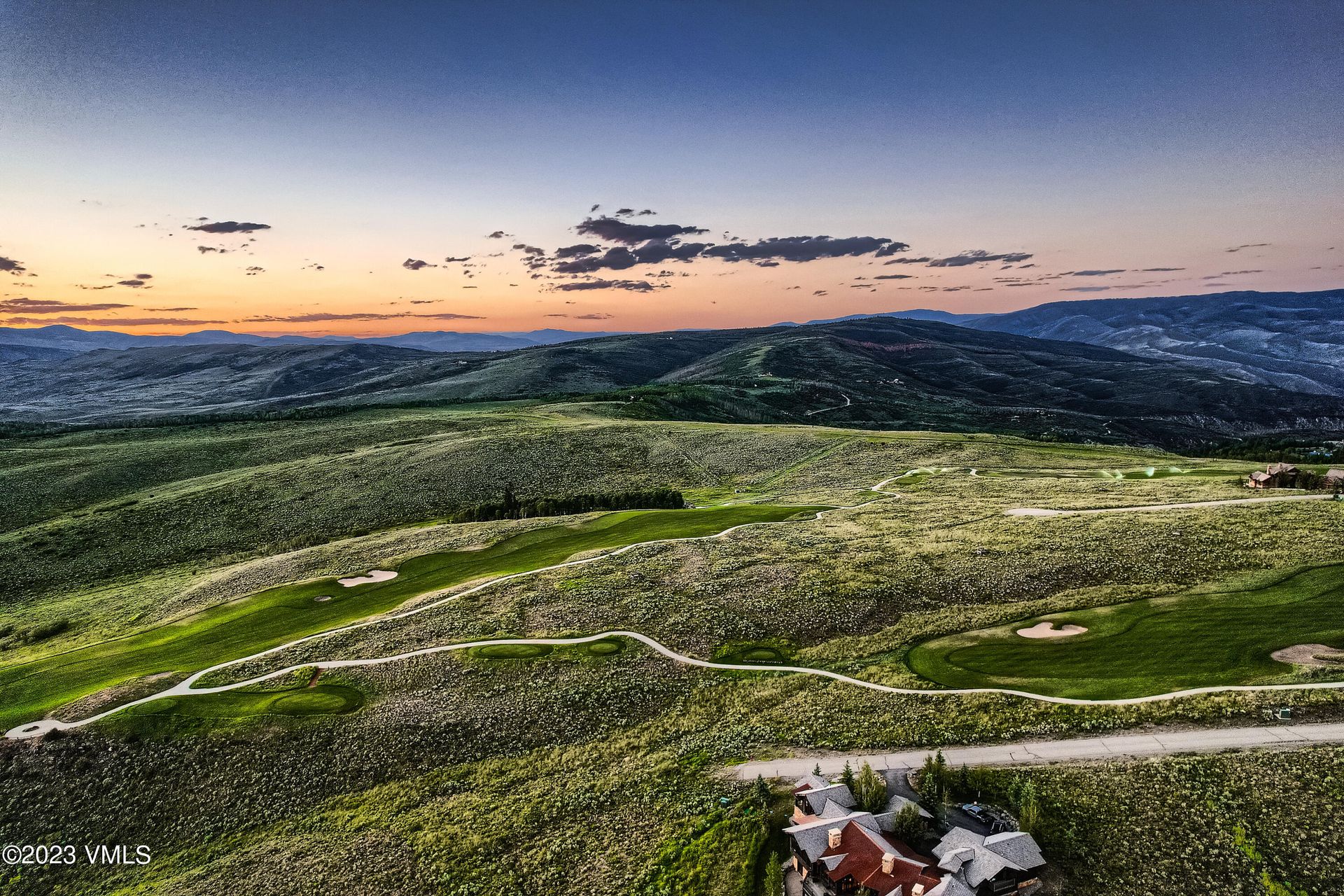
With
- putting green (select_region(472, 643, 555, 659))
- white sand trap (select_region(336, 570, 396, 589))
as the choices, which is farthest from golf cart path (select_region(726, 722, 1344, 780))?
white sand trap (select_region(336, 570, 396, 589))

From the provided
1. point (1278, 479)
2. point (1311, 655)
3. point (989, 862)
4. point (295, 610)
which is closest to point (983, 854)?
point (989, 862)

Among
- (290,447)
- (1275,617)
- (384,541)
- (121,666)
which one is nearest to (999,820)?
(1275,617)

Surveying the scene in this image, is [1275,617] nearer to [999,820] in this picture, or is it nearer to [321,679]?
[999,820]

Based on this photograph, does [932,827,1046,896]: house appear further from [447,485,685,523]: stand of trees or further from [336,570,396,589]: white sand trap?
[447,485,685,523]: stand of trees

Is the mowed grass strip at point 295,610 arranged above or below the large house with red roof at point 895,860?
below

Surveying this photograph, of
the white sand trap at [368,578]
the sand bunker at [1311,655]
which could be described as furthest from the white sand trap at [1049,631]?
the white sand trap at [368,578]

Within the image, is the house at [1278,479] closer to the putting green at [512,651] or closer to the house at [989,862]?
the house at [989,862]

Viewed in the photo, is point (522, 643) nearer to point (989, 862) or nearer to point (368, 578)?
point (368, 578)
